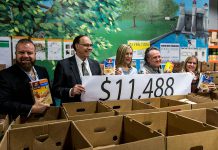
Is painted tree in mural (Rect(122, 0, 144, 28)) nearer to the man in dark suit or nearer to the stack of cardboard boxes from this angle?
the man in dark suit

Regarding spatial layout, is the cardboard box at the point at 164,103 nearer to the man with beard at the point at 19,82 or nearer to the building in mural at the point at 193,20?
the man with beard at the point at 19,82

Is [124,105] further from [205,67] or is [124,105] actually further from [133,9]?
[205,67]

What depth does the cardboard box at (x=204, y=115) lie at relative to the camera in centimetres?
140

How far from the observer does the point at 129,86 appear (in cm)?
187

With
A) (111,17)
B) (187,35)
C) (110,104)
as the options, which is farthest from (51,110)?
(187,35)

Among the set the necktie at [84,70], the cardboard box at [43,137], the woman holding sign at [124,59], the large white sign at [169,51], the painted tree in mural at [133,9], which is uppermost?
the painted tree in mural at [133,9]

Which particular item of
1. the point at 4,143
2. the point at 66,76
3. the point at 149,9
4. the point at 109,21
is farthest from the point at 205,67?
the point at 4,143

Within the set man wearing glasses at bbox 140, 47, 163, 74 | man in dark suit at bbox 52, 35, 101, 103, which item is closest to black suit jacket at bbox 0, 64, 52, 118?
man in dark suit at bbox 52, 35, 101, 103

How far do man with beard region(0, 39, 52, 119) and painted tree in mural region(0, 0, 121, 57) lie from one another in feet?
4.34

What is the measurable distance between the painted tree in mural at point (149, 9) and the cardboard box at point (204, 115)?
2671 mm

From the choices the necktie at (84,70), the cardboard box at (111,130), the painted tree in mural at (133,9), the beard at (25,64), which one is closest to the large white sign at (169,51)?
the painted tree in mural at (133,9)

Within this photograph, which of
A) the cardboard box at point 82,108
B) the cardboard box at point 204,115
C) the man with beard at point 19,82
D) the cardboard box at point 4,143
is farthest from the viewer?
the man with beard at point 19,82

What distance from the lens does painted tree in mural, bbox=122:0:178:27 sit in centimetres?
382

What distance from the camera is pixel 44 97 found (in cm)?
155
